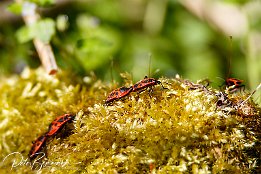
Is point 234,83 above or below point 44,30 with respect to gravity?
below

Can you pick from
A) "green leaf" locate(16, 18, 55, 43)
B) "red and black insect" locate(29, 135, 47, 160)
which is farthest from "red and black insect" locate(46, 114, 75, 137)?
"green leaf" locate(16, 18, 55, 43)

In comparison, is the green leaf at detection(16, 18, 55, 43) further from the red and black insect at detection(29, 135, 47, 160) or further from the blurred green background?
the blurred green background

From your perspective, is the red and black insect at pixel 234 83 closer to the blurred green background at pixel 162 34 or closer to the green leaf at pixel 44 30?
the green leaf at pixel 44 30

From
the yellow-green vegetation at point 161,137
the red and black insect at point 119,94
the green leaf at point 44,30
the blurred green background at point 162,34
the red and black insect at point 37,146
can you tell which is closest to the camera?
the yellow-green vegetation at point 161,137

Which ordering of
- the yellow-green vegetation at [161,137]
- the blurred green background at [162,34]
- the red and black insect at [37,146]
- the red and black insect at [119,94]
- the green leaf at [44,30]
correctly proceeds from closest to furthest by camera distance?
the yellow-green vegetation at [161,137], the red and black insect at [119,94], the red and black insect at [37,146], the green leaf at [44,30], the blurred green background at [162,34]

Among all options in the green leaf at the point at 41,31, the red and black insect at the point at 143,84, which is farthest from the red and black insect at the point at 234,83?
the green leaf at the point at 41,31

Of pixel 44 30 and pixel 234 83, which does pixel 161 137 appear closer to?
pixel 234 83

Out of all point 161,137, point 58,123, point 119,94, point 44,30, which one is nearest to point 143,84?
point 119,94
